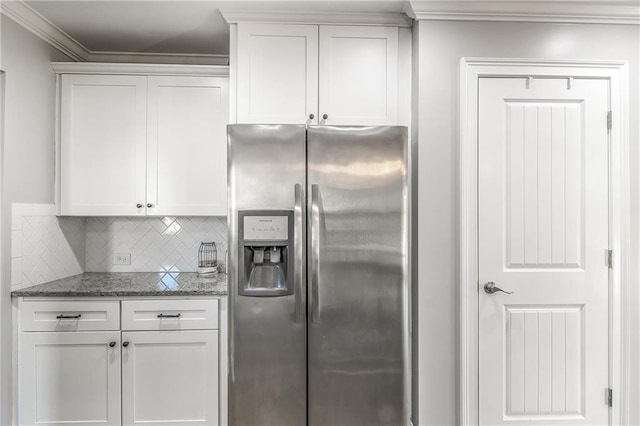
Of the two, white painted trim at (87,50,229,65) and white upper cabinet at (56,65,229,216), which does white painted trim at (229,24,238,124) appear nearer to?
white upper cabinet at (56,65,229,216)

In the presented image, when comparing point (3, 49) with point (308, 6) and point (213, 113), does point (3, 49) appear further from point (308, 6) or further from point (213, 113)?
point (308, 6)

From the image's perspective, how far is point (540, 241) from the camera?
1.96m

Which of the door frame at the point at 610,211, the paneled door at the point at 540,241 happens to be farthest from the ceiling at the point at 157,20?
the paneled door at the point at 540,241

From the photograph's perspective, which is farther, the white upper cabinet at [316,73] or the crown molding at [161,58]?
the crown molding at [161,58]

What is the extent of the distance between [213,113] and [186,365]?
1.53m

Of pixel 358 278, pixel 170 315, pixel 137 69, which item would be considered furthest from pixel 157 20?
pixel 358 278

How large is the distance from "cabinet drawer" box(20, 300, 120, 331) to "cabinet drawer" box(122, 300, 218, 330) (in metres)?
0.07

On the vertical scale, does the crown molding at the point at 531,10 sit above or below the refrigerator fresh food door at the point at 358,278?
above

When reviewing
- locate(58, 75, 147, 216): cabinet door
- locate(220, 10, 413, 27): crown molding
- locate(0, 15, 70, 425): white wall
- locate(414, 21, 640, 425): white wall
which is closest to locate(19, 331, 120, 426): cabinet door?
locate(0, 15, 70, 425): white wall

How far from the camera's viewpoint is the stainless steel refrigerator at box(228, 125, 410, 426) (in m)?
1.72

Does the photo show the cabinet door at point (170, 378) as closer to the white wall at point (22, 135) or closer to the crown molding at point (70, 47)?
the white wall at point (22, 135)

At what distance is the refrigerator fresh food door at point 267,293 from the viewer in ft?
5.62

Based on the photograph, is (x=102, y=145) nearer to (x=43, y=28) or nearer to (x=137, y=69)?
(x=137, y=69)

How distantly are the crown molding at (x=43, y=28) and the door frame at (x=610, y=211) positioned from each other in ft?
7.83
